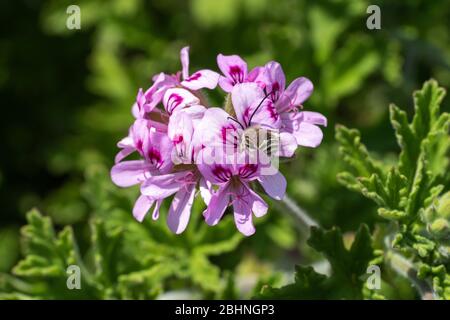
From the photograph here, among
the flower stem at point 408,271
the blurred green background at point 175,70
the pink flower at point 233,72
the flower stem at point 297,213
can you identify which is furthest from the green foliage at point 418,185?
the blurred green background at point 175,70

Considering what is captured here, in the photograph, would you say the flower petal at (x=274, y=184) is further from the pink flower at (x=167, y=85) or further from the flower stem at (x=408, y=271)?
the flower stem at (x=408, y=271)

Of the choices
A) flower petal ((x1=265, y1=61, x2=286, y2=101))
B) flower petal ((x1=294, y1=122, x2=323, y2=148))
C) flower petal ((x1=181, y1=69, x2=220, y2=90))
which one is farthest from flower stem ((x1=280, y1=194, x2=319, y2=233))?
flower petal ((x1=181, y1=69, x2=220, y2=90))

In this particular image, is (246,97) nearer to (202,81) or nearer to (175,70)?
(202,81)

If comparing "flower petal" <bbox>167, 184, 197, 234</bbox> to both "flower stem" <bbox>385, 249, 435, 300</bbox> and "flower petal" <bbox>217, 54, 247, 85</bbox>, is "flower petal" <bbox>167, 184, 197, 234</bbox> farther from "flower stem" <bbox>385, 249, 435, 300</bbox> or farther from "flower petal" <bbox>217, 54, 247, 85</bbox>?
"flower stem" <bbox>385, 249, 435, 300</bbox>

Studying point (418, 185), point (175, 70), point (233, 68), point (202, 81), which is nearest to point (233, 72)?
point (233, 68)
